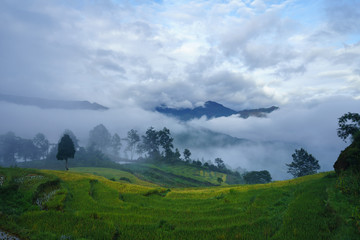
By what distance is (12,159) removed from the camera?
330 ft

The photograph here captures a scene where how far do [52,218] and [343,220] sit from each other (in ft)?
51.7

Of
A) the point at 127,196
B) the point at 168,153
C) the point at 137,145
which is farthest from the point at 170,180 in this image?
the point at 127,196

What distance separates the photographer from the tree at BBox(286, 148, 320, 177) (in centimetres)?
8131

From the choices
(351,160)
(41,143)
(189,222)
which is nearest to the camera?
(189,222)

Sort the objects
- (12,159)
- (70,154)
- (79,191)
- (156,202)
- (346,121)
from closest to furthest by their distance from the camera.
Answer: (156,202) → (79,191) → (346,121) → (70,154) → (12,159)

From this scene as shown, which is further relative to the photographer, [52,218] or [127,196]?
[127,196]

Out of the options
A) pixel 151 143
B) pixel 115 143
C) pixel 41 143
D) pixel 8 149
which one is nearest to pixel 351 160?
pixel 151 143

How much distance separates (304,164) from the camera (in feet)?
272

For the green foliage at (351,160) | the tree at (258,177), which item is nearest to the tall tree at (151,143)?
the tree at (258,177)

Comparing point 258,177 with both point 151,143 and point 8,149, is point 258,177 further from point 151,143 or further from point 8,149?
point 8,149

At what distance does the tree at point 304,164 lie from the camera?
81.3m

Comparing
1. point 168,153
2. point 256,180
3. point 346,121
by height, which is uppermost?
point 346,121

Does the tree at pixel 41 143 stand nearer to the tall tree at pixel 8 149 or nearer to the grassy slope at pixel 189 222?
the tall tree at pixel 8 149

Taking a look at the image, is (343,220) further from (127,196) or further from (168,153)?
(168,153)
